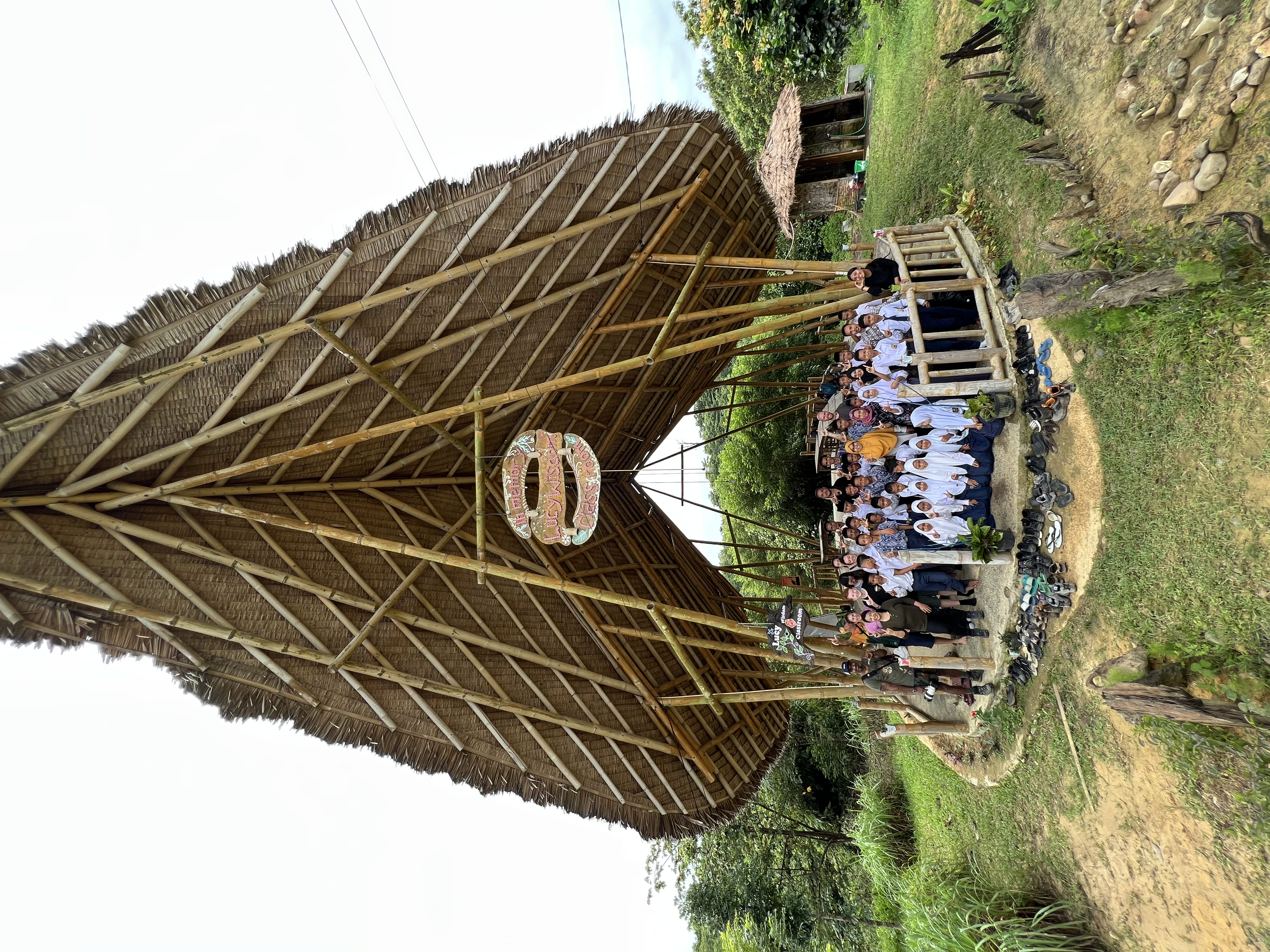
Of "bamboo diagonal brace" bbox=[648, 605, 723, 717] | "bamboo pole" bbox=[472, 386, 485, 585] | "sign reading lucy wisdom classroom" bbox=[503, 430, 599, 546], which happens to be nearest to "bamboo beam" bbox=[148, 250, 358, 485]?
"bamboo pole" bbox=[472, 386, 485, 585]

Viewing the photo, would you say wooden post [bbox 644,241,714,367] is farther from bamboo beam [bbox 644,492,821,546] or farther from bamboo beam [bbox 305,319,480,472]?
Result: bamboo beam [bbox 644,492,821,546]

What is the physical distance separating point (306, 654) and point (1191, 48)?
8694 mm

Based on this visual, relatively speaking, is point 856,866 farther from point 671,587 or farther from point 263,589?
point 263,589

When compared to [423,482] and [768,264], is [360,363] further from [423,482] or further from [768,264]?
[768,264]

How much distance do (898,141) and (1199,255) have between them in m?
7.07

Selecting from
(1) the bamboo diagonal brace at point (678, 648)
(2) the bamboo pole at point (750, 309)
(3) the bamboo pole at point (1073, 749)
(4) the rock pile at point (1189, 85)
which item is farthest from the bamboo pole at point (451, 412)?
(3) the bamboo pole at point (1073, 749)

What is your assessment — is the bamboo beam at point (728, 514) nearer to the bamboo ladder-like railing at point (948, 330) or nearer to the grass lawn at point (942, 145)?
the bamboo ladder-like railing at point (948, 330)

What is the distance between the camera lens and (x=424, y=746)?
620cm

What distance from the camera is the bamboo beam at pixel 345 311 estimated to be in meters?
4.89

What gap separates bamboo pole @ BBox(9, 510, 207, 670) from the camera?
4945 mm

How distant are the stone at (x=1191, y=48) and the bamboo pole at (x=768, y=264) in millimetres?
2637

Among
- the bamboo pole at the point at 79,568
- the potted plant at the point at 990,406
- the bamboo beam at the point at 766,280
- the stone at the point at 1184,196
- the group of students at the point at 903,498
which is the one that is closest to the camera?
the stone at the point at 1184,196

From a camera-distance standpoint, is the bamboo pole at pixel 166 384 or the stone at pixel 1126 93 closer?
the stone at pixel 1126 93

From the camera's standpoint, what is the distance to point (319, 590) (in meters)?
5.87
